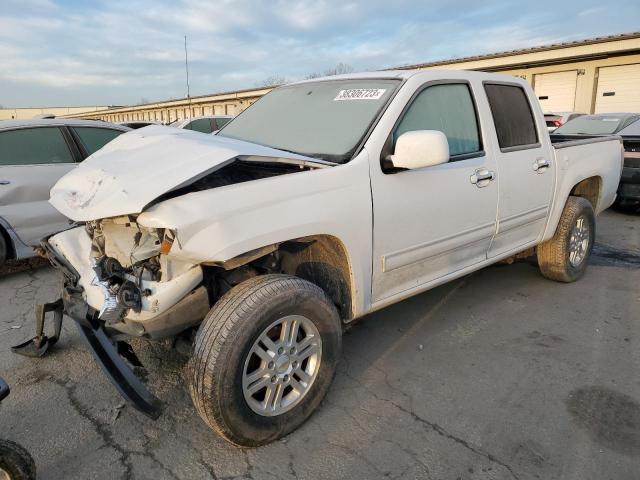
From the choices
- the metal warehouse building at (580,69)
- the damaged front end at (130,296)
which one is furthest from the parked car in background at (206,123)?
the metal warehouse building at (580,69)

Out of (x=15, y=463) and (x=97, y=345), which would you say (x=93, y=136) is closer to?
(x=97, y=345)

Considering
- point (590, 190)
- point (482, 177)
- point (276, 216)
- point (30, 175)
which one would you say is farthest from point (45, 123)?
point (590, 190)

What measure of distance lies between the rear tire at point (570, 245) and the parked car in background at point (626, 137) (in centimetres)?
234

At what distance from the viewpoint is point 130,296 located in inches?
90.8

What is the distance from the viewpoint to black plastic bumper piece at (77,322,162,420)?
7.17 ft

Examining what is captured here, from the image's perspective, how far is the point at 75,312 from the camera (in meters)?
2.62

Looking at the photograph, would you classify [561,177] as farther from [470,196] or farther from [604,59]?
[604,59]

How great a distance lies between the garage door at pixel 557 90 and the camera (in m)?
19.8

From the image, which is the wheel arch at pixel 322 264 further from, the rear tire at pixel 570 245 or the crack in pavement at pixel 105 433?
the rear tire at pixel 570 245

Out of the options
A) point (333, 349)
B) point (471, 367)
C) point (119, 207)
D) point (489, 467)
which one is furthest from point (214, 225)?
point (471, 367)

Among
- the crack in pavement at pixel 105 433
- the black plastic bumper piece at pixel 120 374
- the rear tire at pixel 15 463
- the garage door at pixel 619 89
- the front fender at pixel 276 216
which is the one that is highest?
the garage door at pixel 619 89

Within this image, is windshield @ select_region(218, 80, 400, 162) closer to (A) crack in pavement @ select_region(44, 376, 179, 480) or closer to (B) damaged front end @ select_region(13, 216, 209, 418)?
(B) damaged front end @ select_region(13, 216, 209, 418)

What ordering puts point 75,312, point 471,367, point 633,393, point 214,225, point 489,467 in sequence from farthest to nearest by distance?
1. point 471,367
2. point 633,393
3. point 75,312
4. point 489,467
5. point 214,225

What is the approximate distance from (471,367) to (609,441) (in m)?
0.89
